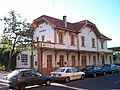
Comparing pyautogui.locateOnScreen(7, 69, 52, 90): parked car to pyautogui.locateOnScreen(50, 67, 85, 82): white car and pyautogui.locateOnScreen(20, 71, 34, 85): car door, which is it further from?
pyautogui.locateOnScreen(50, 67, 85, 82): white car

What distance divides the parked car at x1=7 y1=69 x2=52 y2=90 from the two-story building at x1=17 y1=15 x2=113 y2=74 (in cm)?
1004

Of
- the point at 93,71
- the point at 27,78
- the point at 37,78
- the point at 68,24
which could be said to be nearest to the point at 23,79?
the point at 27,78

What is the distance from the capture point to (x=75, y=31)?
34.4 meters

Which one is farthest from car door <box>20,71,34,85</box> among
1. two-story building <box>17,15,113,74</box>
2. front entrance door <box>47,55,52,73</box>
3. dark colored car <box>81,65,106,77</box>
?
front entrance door <box>47,55,52,73</box>

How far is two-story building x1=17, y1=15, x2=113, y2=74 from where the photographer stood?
92.3 feet

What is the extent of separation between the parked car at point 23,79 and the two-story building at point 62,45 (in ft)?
32.9

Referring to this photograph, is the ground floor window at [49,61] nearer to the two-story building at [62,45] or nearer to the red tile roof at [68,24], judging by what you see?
the two-story building at [62,45]

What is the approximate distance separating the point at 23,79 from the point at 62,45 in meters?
16.4

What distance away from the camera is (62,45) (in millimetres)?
31109

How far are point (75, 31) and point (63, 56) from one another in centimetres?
528

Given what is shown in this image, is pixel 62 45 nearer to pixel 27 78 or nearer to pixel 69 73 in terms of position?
pixel 69 73

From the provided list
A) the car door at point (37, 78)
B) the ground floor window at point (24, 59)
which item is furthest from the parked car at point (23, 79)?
the ground floor window at point (24, 59)

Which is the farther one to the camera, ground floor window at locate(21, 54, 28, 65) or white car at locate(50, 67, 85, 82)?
ground floor window at locate(21, 54, 28, 65)

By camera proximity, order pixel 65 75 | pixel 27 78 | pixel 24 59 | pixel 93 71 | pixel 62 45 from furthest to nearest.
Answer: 1. pixel 62 45
2. pixel 24 59
3. pixel 93 71
4. pixel 65 75
5. pixel 27 78
